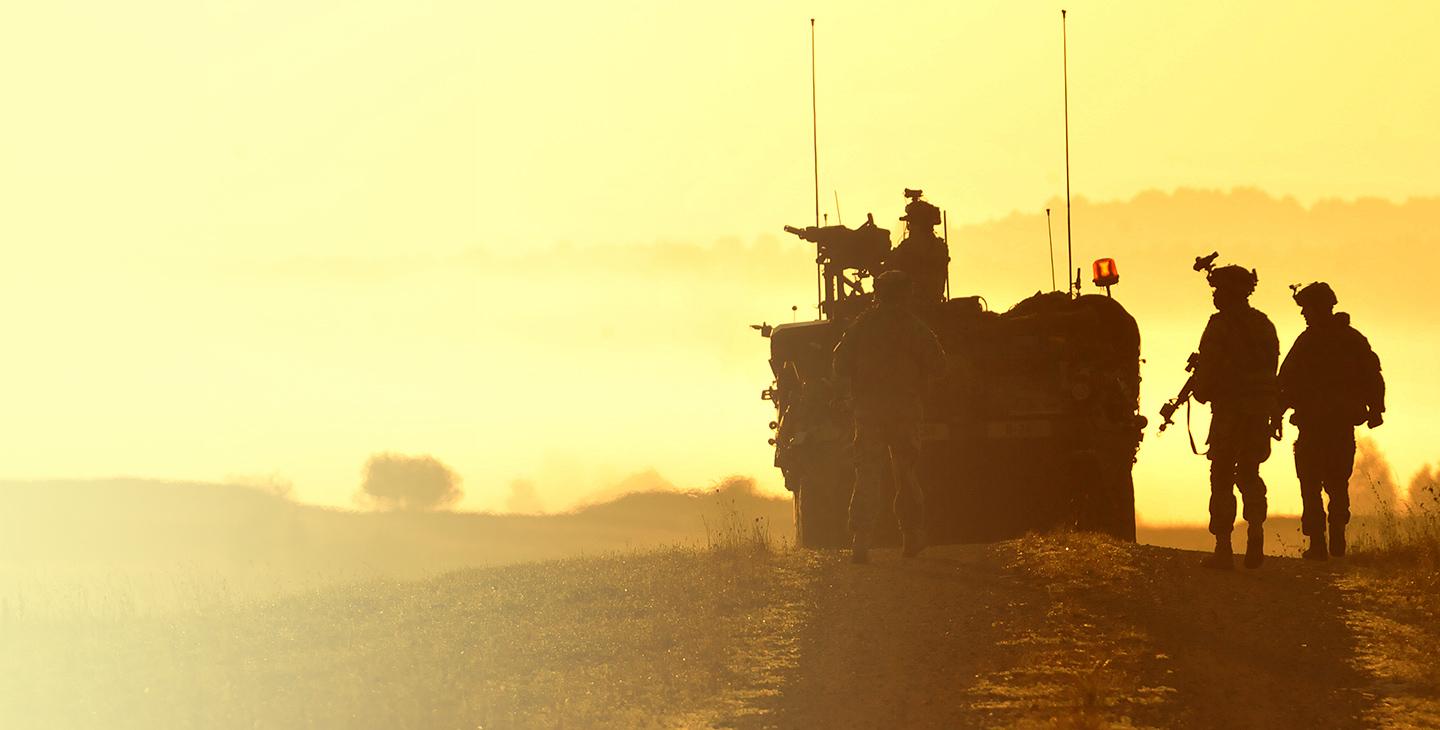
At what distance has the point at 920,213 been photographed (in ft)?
72.4

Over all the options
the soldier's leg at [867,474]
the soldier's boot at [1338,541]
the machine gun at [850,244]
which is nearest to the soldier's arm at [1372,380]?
the soldier's boot at [1338,541]

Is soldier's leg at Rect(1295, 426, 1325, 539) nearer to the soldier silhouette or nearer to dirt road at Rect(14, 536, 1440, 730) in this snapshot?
dirt road at Rect(14, 536, 1440, 730)

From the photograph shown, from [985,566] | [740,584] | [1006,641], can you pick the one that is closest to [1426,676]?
[1006,641]

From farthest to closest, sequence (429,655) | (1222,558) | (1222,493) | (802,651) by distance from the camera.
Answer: (1222,493) → (1222,558) → (429,655) → (802,651)

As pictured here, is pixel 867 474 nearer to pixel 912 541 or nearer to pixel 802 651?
pixel 912 541

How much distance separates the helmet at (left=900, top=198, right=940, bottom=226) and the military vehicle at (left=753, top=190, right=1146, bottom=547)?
5.61 ft

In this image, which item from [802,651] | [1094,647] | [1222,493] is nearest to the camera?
[1094,647]

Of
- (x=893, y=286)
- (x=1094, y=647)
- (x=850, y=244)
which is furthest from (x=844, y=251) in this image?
(x=1094, y=647)

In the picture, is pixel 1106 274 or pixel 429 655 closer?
pixel 429 655

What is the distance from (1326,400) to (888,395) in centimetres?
460

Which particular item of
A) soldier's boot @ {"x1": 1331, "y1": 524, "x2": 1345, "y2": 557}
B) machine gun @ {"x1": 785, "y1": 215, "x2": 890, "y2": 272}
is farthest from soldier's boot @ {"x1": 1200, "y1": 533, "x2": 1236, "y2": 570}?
machine gun @ {"x1": 785, "y1": 215, "x2": 890, "y2": 272}

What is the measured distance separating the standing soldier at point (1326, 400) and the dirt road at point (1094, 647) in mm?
1636

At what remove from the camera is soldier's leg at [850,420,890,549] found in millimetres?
16281

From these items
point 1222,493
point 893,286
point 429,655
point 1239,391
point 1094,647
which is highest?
point 893,286
